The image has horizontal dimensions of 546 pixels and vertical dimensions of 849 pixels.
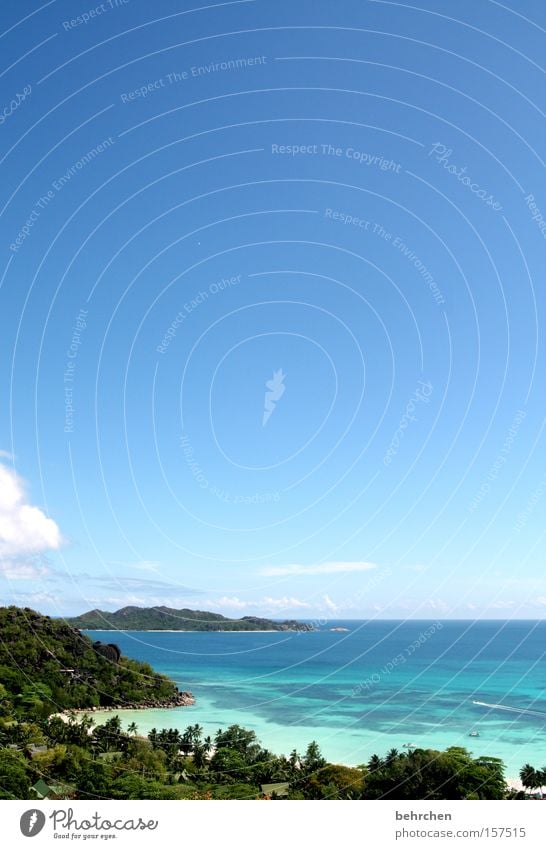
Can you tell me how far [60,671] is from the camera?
49.6m

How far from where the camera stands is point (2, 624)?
5309 cm

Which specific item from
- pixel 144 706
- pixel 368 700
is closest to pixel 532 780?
pixel 144 706

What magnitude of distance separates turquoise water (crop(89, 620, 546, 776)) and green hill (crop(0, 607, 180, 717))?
2.42m

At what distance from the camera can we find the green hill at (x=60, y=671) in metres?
44.4

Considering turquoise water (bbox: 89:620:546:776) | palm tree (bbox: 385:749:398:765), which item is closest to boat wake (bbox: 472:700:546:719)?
turquoise water (bbox: 89:620:546:776)

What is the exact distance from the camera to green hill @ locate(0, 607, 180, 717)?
Result: 4444 centimetres

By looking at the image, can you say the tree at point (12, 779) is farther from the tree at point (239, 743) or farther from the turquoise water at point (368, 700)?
the turquoise water at point (368, 700)

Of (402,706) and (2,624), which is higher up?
(2,624)

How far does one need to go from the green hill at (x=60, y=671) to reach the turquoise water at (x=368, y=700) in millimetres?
2423

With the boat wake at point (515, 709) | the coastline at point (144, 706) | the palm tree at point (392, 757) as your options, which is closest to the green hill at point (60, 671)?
the coastline at point (144, 706)
